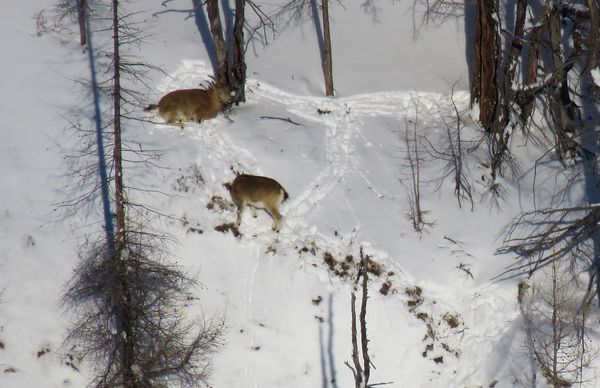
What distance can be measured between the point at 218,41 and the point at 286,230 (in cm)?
438

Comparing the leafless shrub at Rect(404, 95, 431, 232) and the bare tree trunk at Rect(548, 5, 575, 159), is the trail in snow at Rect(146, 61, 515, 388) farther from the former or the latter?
the bare tree trunk at Rect(548, 5, 575, 159)

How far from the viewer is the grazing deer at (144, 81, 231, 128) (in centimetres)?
2077

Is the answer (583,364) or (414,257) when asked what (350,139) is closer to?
(414,257)

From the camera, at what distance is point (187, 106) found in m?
20.8

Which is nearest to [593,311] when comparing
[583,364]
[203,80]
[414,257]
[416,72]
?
[583,364]

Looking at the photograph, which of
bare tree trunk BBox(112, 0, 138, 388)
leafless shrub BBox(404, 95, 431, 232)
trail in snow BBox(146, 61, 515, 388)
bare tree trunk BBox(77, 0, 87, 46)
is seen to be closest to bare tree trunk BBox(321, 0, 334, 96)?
trail in snow BBox(146, 61, 515, 388)

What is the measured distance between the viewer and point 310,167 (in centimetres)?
2081

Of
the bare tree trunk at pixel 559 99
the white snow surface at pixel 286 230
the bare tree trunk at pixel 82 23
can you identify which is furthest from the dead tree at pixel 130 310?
the bare tree trunk at pixel 559 99

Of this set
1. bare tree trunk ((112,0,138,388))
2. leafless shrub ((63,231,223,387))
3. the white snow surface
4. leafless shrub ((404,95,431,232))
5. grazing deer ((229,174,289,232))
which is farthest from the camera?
leafless shrub ((404,95,431,232))

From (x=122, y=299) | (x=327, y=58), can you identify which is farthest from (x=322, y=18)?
(x=122, y=299)

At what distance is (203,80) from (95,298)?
5.85 meters

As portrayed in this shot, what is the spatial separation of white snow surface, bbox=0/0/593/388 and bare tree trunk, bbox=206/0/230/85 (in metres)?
0.61

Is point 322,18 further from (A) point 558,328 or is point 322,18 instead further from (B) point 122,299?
(B) point 122,299

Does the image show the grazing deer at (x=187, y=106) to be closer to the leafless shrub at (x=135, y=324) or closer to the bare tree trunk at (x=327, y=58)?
the bare tree trunk at (x=327, y=58)
